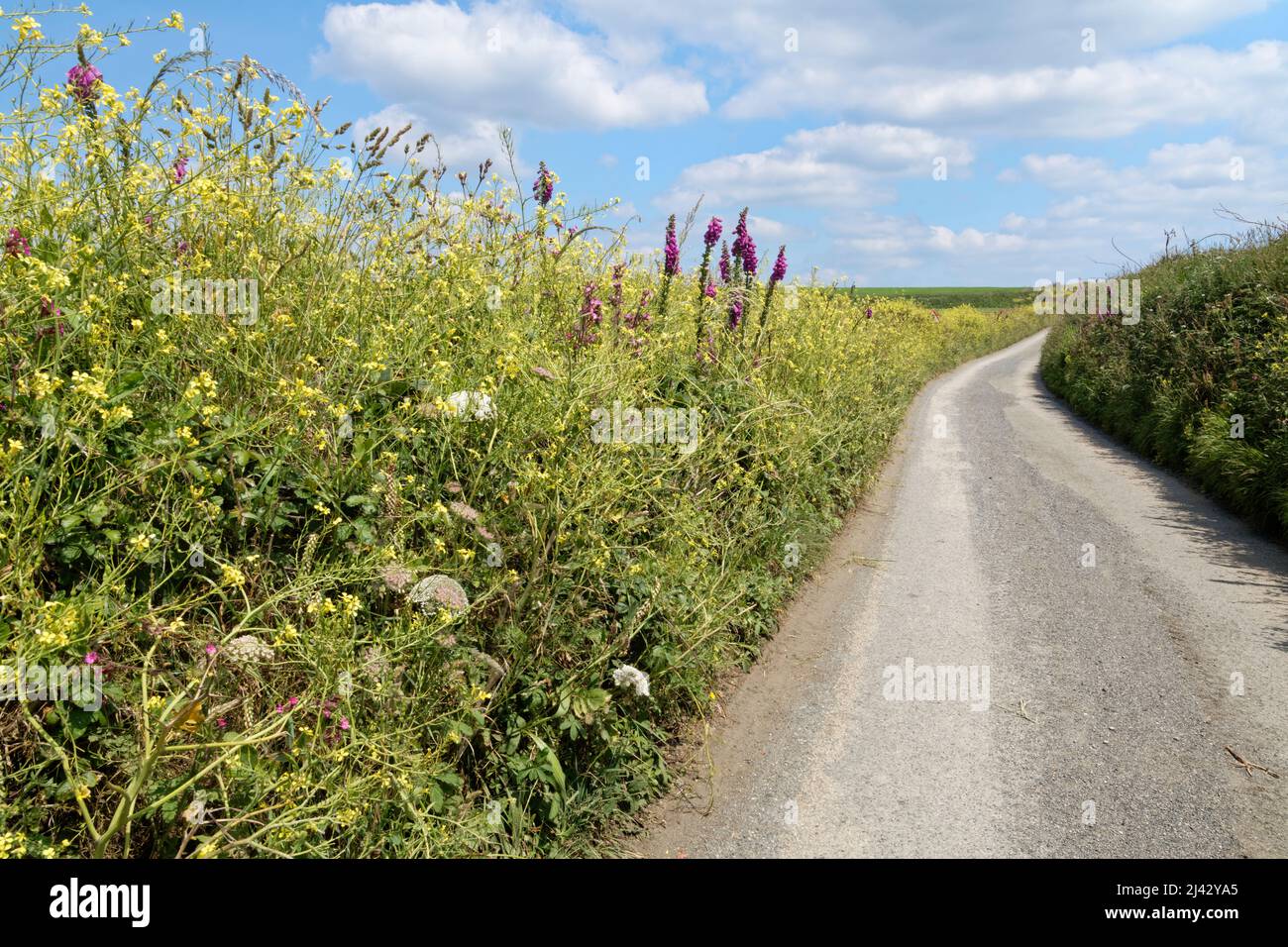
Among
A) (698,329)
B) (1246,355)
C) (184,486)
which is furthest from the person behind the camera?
(1246,355)

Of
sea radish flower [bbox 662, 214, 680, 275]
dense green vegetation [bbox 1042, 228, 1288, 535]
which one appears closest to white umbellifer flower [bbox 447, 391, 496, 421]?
sea radish flower [bbox 662, 214, 680, 275]

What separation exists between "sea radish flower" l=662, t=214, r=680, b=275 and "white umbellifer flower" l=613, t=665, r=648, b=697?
3.40m

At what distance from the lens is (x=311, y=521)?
3316mm

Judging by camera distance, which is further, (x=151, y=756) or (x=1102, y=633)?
(x=1102, y=633)

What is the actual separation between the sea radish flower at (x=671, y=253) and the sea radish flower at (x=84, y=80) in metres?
3.72

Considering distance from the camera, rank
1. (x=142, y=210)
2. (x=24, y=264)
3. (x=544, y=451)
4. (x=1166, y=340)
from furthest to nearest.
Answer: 1. (x=1166, y=340)
2. (x=544, y=451)
3. (x=142, y=210)
4. (x=24, y=264)

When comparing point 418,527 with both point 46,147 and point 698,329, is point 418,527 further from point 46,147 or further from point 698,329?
point 698,329

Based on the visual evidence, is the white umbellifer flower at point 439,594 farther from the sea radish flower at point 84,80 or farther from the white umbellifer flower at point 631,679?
the sea radish flower at point 84,80

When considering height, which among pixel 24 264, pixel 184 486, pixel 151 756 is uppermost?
pixel 24 264

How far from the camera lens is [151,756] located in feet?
6.50

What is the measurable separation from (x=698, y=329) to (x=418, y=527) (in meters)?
3.88

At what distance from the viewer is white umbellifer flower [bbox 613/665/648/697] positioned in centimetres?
373

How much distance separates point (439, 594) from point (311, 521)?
25.4 inches
